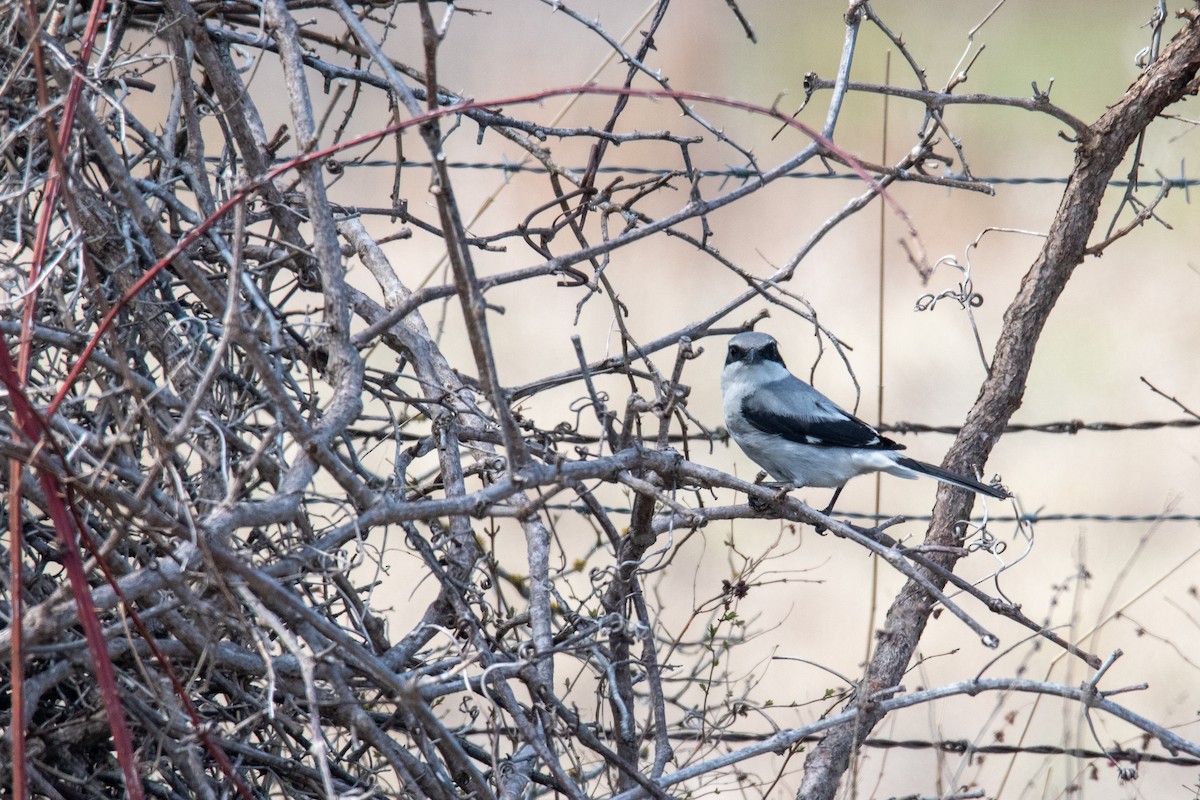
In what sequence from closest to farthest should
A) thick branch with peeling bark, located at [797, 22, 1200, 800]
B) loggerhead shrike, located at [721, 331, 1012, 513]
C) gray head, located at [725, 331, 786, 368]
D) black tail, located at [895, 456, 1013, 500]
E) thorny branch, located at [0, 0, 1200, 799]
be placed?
thorny branch, located at [0, 0, 1200, 799] < black tail, located at [895, 456, 1013, 500] < thick branch with peeling bark, located at [797, 22, 1200, 800] < loggerhead shrike, located at [721, 331, 1012, 513] < gray head, located at [725, 331, 786, 368]

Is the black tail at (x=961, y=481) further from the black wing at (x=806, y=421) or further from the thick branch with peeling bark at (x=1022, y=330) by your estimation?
the black wing at (x=806, y=421)

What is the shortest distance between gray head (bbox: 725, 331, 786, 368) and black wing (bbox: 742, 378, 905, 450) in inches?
6.5

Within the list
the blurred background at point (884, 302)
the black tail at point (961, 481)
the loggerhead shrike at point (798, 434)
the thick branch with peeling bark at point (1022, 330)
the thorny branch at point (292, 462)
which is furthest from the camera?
the blurred background at point (884, 302)

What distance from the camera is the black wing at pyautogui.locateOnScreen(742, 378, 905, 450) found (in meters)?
4.22

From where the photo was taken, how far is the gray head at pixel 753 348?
4.51m

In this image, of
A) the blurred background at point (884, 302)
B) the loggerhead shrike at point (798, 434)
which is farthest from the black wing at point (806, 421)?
the blurred background at point (884, 302)

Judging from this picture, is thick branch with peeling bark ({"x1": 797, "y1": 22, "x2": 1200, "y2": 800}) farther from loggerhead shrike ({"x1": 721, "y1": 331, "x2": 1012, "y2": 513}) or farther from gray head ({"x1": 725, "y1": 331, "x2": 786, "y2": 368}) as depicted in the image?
gray head ({"x1": 725, "y1": 331, "x2": 786, "y2": 368})

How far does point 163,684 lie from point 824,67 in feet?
29.4

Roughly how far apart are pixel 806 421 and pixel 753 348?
1.30 ft

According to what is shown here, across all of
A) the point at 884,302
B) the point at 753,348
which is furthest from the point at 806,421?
the point at 884,302

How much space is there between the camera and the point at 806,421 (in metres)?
4.28

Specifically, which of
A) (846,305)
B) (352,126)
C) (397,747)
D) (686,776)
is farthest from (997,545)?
(352,126)

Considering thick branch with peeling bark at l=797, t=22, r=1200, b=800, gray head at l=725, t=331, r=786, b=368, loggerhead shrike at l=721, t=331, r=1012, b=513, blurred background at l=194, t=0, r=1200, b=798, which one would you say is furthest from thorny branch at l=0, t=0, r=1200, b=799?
blurred background at l=194, t=0, r=1200, b=798

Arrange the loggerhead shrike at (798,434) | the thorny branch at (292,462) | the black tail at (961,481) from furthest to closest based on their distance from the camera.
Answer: the loggerhead shrike at (798,434)
the black tail at (961,481)
the thorny branch at (292,462)
